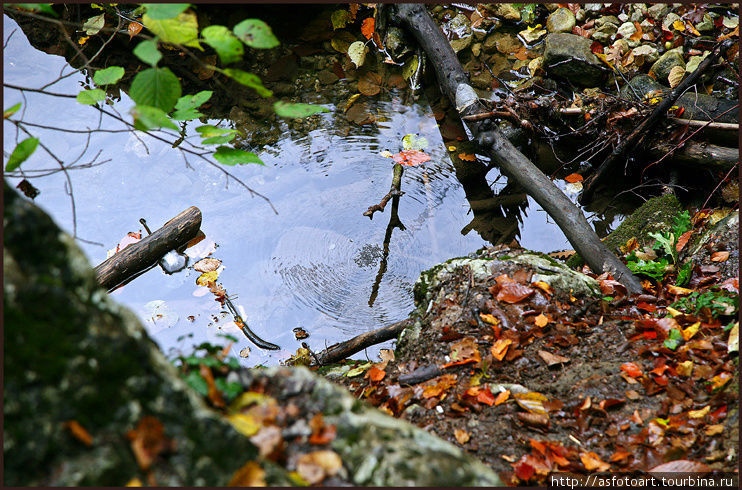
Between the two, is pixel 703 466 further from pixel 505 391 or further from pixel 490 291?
pixel 490 291

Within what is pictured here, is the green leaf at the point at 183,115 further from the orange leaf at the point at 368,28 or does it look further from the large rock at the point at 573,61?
the orange leaf at the point at 368,28

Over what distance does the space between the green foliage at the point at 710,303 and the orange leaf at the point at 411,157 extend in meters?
2.97

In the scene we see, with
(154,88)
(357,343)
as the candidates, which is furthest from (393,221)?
(154,88)

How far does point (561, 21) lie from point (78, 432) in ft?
21.9

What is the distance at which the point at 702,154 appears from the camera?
164 inches

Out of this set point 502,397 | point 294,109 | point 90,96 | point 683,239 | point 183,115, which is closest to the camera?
point 294,109

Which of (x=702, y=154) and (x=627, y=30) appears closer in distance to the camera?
(x=702, y=154)

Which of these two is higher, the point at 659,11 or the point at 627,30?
the point at 659,11

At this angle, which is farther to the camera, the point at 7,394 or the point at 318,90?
the point at 318,90

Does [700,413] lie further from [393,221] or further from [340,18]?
[340,18]

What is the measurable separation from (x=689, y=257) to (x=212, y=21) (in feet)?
20.2

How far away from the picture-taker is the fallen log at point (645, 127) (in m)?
4.08

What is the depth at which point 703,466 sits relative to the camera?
1870 mm

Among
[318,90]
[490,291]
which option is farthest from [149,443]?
[318,90]
